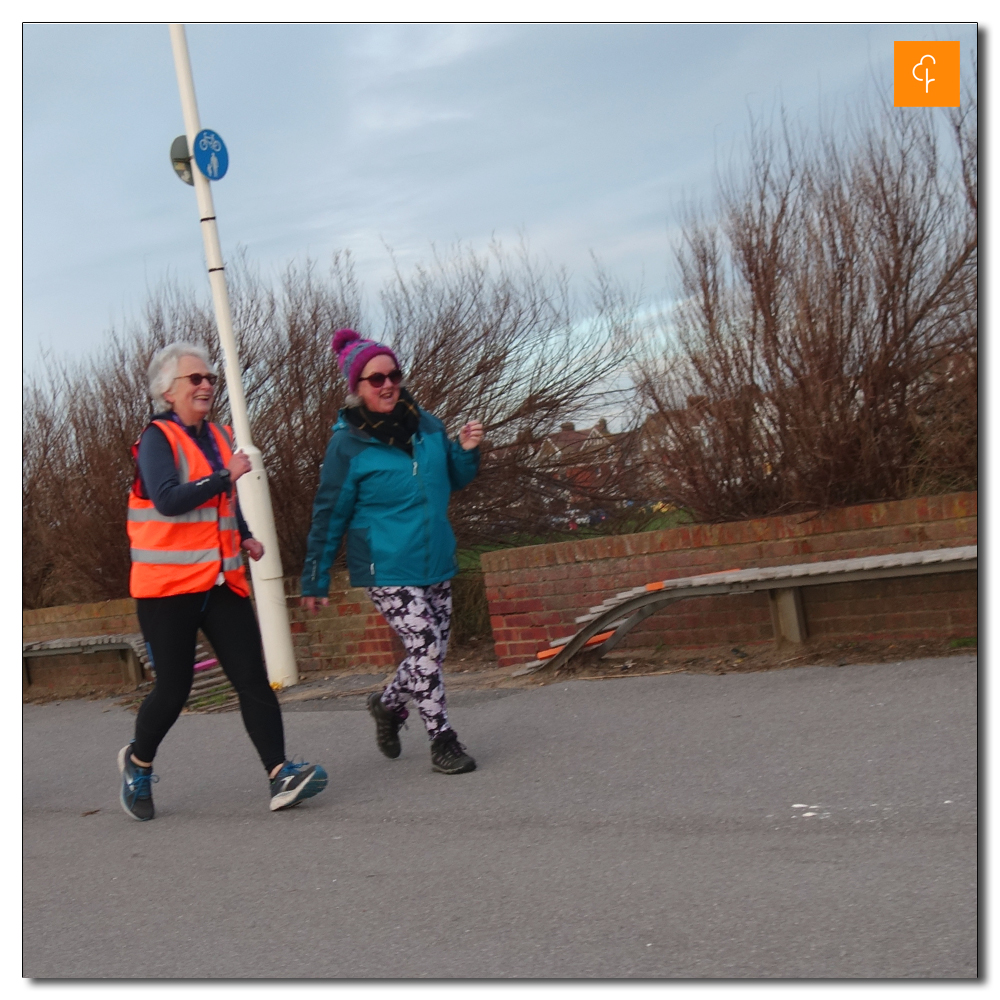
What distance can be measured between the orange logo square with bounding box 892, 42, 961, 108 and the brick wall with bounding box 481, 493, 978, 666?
6.72 feet

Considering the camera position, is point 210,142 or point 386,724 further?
point 210,142

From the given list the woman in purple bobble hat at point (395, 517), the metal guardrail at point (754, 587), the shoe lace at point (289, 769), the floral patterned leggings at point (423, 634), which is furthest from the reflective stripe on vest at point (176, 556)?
the metal guardrail at point (754, 587)

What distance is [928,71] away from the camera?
5.23 m

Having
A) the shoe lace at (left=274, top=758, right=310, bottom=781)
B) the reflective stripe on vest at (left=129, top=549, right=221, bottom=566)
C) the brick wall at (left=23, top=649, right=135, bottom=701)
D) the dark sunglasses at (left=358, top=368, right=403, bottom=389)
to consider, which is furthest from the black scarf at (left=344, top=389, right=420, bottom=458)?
the brick wall at (left=23, top=649, right=135, bottom=701)

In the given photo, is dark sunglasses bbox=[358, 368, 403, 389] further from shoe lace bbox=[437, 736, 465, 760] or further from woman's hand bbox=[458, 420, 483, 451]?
shoe lace bbox=[437, 736, 465, 760]

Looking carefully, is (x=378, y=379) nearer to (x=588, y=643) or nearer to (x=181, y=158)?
(x=588, y=643)

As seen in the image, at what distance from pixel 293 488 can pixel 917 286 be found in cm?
526

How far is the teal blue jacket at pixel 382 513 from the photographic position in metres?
5.46

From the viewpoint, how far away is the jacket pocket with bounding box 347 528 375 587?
18.1ft

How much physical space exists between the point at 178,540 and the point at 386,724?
1.49 m

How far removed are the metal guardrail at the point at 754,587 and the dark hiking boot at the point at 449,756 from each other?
1603mm

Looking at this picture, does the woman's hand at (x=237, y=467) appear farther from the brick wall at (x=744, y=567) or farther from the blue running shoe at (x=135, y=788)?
the brick wall at (x=744, y=567)

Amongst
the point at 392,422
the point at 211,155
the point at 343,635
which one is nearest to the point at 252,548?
the point at 392,422

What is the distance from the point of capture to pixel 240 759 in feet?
21.8
